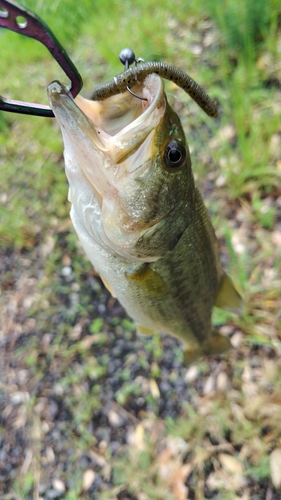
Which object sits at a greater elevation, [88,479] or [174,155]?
[174,155]

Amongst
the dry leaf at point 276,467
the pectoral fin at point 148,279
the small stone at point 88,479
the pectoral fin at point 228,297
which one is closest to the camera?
the pectoral fin at point 148,279

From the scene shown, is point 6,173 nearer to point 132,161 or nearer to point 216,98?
point 216,98

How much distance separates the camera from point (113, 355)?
2.19m

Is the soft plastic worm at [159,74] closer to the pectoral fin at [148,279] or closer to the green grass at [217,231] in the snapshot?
the pectoral fin at [148,279]

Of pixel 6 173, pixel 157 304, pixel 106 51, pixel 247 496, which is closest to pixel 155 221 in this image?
pixel 157 304

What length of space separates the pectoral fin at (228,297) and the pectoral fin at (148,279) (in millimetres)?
281

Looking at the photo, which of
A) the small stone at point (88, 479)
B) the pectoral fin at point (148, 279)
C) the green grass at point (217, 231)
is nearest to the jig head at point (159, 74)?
the pectoral fin at point (148, 279)

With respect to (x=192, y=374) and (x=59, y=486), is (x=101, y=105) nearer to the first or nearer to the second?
(x=192, y=374)

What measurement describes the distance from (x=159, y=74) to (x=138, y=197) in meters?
0.25

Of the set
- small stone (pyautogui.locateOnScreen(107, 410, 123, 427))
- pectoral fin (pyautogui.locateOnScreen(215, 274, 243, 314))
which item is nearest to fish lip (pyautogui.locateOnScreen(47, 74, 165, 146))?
pectoral fin (pyautogui.locateOnScreen(215, 274, 243, 314))

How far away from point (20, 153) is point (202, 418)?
8.68 feet

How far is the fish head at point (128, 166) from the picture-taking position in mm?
721

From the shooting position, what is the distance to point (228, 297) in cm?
126

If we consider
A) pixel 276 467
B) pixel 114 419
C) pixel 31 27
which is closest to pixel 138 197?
pixel 31 27
